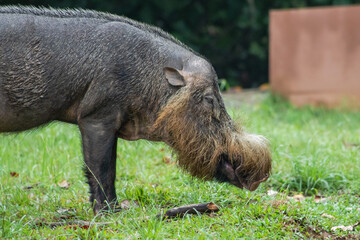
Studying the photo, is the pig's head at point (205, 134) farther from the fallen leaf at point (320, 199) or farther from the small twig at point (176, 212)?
the fallen leaf at point (320, 199)

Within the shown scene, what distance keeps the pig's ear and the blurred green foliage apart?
673cm

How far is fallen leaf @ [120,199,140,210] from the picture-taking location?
4.91 m

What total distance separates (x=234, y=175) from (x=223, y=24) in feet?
28.3

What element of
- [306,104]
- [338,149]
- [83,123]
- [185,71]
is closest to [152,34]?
[185,71]

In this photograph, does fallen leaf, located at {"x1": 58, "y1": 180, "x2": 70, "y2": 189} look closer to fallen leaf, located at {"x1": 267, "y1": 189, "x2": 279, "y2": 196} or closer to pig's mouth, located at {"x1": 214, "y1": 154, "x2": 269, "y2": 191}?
pig's mouth, located at {"x1": 214, "y1": 154, "x2": 269, "y2": 191}

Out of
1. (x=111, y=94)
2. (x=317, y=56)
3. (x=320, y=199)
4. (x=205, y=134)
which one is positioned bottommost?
(x=320, y=199)

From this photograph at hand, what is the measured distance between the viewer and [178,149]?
16.1 ft

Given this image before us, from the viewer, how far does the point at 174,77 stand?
486 centimetres

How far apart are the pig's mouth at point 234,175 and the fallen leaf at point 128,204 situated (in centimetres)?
68

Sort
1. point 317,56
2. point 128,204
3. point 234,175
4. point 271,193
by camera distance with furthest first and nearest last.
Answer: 1. point 317,56
2. point 271,193
3. point 128,204
4. point 234,175

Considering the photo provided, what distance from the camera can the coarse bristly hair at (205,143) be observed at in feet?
15.7

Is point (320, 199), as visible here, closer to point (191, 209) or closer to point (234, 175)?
point (234, 175)

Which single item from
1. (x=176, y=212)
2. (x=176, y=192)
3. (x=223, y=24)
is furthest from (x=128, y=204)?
(x=223, y=24)

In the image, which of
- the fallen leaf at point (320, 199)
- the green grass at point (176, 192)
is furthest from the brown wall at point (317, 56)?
the fallen leaf at point (320, 199)
